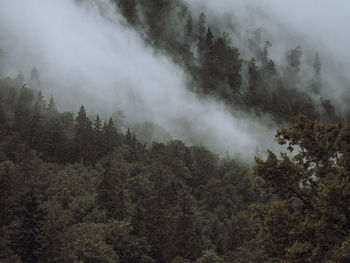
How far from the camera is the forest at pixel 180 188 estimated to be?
1554 centimetres

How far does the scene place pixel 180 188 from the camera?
70438 mm

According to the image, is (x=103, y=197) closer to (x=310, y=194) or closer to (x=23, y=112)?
(x=310, y=194)

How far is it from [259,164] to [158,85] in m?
145

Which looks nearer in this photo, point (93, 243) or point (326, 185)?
point (326, 185)

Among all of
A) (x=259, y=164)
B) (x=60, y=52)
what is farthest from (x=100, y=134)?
(x=60, y=52)

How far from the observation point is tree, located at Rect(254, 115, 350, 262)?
46.7ft

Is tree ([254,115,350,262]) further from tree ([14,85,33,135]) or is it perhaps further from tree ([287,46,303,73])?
tree ([287,46,303,73])

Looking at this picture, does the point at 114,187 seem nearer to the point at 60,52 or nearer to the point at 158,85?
the point at 158,85

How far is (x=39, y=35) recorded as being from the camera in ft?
591

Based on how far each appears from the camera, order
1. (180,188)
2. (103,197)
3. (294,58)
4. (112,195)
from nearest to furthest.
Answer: (103,197), (112,195), (180,188), (294,58)

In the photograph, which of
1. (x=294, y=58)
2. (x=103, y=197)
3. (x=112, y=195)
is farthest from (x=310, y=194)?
(x=294, y=58)

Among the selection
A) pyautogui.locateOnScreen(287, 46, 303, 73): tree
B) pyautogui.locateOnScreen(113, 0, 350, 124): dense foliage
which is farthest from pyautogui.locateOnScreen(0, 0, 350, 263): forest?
pyautogui.locateOnScreen(287, 46, 303, 73): tree

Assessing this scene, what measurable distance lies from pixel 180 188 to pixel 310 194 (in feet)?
181

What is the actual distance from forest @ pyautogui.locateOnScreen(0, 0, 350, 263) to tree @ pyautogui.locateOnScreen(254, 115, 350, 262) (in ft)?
0.14
